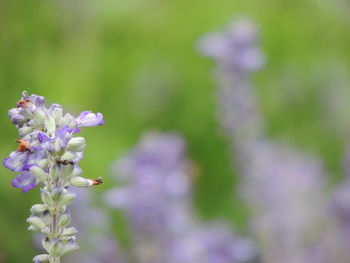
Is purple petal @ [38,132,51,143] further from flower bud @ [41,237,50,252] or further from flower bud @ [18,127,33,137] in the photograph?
flower bud @ [41,237,50,252]

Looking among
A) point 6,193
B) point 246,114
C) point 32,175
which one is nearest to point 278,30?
point 246,114

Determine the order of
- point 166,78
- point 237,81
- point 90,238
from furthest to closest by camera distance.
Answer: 1. point 166,78
2. point 237,81
3. point 90,238

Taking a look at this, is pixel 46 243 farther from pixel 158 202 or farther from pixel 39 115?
pixel 158 202

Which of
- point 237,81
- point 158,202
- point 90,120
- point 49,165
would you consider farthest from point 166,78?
point 49,165

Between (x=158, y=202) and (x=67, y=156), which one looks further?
(x=158, y=202)

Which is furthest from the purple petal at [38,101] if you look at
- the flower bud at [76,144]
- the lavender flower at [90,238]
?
the lavender flower at [90,238]

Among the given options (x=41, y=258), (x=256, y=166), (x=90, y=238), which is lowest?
(x=41, y=258)

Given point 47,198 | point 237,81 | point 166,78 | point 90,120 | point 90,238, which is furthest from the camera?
point 166,78
